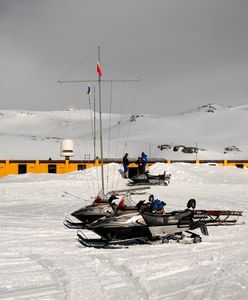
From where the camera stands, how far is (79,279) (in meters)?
6.52

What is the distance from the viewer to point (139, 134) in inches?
4311

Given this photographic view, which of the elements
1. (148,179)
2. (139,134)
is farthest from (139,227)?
(139,134)

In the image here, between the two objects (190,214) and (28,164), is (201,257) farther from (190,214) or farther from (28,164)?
(28,164)

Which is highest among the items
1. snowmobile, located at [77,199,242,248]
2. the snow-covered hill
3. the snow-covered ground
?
the snow-covered hill

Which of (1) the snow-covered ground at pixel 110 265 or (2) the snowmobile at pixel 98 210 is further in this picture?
(2) the snowmobile at pixel 98 210

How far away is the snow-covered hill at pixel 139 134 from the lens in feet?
262

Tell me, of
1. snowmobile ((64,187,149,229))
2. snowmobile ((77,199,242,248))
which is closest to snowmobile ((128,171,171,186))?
snowmobile ((64,187,149,229))

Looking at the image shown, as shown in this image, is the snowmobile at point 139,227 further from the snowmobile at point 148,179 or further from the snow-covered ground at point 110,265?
the snowmobile at point 148,179

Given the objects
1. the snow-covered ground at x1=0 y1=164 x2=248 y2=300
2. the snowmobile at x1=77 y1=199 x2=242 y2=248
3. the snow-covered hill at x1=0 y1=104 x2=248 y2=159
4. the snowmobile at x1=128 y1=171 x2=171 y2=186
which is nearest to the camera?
the snow-covered ground at x1=0 y1=164 x2=248 y2=300

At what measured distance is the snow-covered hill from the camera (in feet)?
262

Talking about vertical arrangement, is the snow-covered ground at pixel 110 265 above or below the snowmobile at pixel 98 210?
below

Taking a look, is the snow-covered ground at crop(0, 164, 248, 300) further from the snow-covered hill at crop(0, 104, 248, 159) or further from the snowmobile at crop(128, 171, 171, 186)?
the snow-covered hill at crop(0, 104, 248, 159)

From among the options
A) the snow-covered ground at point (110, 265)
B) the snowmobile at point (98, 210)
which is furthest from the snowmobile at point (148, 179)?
the snowmobile at point (98, 210)

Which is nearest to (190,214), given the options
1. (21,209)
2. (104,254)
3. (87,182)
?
(104,254)
